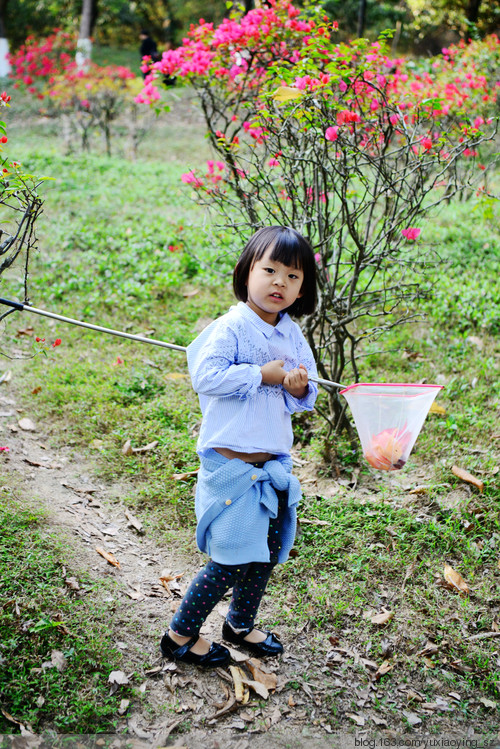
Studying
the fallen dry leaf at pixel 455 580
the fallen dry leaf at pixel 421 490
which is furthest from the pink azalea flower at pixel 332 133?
the fallen dry leaf at pixel 455 580

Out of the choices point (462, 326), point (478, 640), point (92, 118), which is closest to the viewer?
point (478, 640)

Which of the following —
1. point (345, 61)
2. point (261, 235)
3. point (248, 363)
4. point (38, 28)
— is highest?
point (38, 28)

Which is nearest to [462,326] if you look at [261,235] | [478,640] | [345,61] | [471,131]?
[471,131]

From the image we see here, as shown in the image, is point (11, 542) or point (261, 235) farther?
point (11, 542)

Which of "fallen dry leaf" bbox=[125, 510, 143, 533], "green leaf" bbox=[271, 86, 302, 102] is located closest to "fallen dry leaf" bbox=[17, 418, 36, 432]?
"fallen dry leaf" bbox=[125, 510, 143, 533]

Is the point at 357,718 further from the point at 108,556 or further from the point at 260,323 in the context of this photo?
the point at 260,323

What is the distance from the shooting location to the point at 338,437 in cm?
387

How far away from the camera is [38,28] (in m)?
23.7

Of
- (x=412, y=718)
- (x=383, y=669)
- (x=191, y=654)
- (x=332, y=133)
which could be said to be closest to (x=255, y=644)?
(x=191, y=654)

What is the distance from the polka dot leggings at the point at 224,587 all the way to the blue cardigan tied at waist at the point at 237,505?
0.30 feet

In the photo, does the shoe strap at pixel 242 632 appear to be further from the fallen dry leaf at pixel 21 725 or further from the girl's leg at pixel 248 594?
the fallen dry leaf at pixel 21 725

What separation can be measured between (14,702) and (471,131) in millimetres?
3594

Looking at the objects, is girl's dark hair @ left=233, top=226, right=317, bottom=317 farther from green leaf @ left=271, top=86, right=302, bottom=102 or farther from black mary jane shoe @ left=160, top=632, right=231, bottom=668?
black mary jane shoe @ left=160, top=632, right=231, bottom=668

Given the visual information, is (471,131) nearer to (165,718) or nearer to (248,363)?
(248,363)
